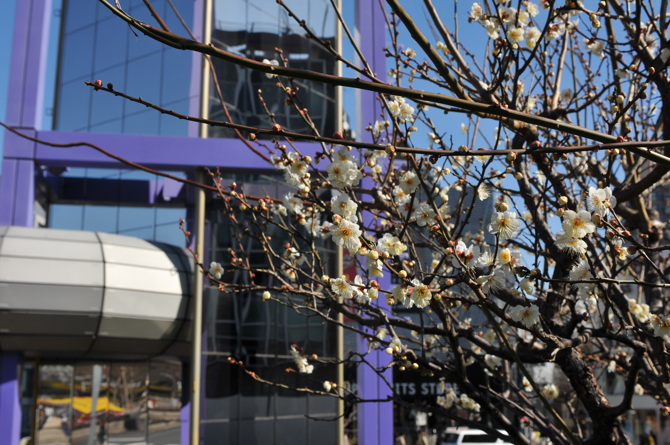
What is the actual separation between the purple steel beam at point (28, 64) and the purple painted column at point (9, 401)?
12.2 ft

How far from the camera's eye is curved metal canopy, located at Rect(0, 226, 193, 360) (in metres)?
9.91

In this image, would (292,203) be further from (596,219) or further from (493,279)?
(596,219)

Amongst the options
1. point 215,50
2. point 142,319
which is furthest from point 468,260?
point 142,319

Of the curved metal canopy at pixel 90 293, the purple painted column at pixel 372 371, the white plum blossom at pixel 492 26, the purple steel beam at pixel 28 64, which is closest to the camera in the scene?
the white plum blossom at pixel 492 26

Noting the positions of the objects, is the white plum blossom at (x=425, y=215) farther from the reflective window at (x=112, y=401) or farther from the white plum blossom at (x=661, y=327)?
the reflective window at (x=112, y=401)

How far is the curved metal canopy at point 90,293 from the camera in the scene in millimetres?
9914

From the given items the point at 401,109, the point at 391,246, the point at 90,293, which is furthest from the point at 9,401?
the point at 391,246

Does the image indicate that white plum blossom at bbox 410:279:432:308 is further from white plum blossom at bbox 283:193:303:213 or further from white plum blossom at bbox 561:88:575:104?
white plum blossom at bbox 561:88:575:104

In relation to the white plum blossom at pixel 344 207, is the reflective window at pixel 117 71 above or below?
above

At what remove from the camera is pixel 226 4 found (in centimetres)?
1118

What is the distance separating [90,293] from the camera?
33.6 ft

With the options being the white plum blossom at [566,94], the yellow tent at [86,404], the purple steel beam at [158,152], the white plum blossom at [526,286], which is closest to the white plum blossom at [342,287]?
the white plum blossom at [526,286]

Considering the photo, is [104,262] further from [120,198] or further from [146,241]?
[120,198]

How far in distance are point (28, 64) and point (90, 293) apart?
378 cm
